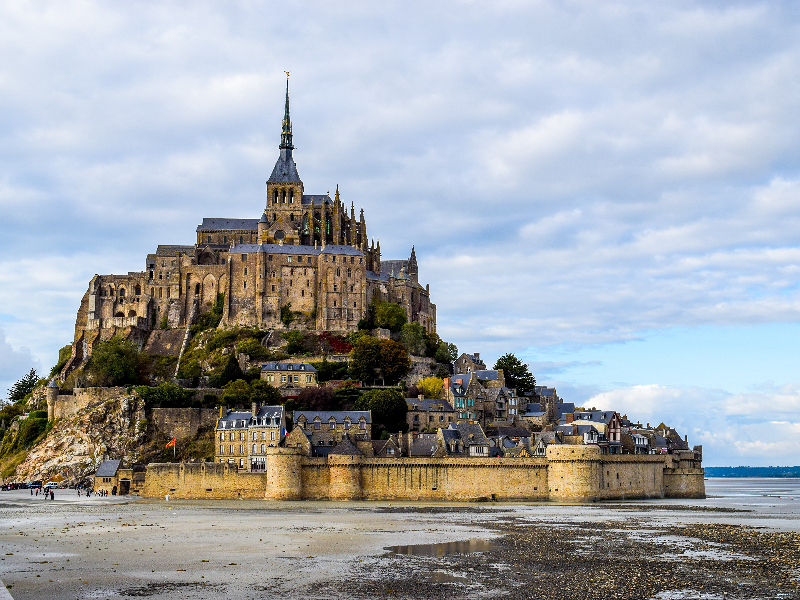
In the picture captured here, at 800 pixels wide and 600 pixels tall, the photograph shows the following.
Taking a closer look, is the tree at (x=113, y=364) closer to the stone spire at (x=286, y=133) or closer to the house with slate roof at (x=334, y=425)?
the house with slate roof at (x=334, y=425)

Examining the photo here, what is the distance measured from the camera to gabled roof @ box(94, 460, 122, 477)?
246 feet

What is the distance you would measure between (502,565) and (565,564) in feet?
7.42

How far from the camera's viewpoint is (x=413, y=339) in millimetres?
98625

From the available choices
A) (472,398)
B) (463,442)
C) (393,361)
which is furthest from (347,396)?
(463,442)

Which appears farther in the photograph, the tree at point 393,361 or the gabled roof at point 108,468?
the tree at point 393,361

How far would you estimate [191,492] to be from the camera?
234 feet

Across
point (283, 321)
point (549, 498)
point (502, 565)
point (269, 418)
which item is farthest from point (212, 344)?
point (502, 565)

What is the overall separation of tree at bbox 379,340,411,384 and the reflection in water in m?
50.7

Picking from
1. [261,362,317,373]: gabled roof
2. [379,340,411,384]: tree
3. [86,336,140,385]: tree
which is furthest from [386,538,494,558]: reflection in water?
[86,336,140,385]: tree

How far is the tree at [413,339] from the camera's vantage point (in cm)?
9850

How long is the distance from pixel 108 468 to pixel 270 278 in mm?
32234

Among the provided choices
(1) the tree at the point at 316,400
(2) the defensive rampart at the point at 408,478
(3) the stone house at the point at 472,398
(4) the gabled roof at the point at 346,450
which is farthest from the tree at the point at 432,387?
(2) the defensive rampart at the point at 408,478

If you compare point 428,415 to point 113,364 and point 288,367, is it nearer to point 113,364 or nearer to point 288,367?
point 288,367

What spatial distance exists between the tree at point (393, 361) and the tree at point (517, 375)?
11.8m
